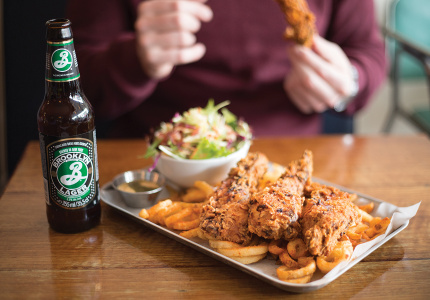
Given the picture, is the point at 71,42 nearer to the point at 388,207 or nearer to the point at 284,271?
the point at 284,271

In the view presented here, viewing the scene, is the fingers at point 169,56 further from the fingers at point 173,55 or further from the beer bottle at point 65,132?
the beer bottle at point 65,132

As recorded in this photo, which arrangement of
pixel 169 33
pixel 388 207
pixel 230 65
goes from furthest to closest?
pixel 230 65 < pixel 169 33 < pixel 388 207

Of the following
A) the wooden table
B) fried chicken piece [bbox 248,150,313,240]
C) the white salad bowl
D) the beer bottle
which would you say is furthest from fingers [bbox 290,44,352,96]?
the beer bottle

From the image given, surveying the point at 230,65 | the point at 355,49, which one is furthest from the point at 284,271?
the point at 355,49

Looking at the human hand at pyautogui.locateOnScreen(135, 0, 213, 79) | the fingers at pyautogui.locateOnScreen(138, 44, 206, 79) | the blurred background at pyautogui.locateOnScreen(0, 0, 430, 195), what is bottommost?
the blurred background at pyautogui.locateOnScreen(0, 0, 430, 195)

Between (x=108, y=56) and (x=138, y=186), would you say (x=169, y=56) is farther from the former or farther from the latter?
(x=138, y=186)

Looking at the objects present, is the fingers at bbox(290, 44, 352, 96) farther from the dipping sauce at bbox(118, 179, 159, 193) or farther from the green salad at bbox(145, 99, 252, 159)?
the dipping sauce at bbox(118, 179, 159, 193)

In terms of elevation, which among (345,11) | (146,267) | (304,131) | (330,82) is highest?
(345,11)
